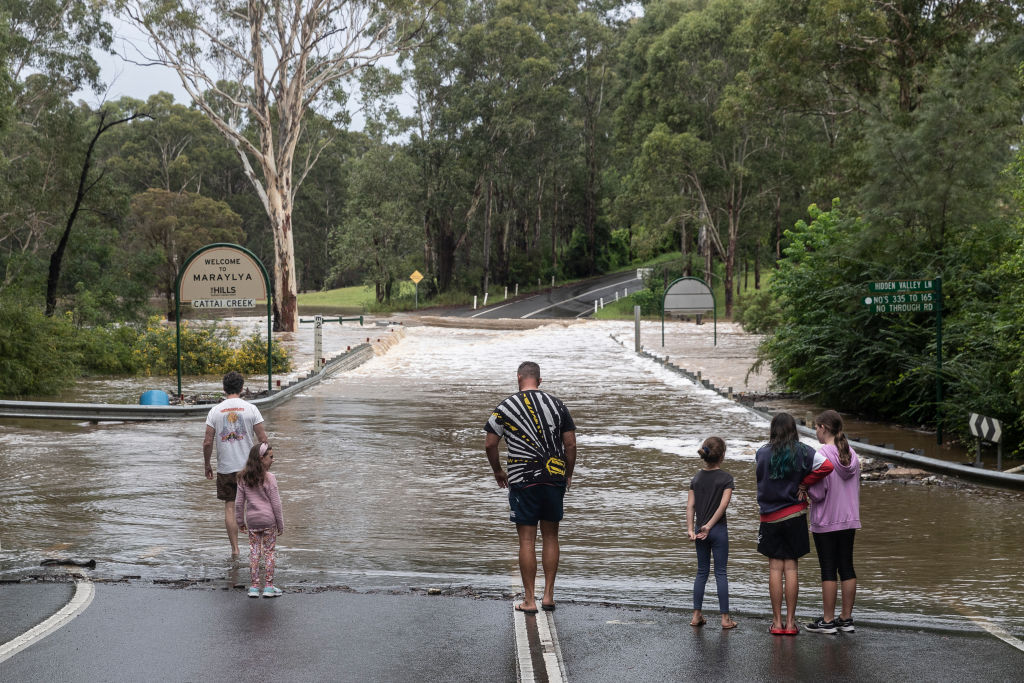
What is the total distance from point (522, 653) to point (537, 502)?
1.21 m

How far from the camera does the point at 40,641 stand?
23.3ft

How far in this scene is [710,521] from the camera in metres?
7.55

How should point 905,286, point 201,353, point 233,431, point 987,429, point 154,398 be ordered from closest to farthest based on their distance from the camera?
point 233,431 → point 987,429 → point 905,286 → point 154,398 → point 201,353

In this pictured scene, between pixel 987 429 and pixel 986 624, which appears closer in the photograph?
pixel 986 624

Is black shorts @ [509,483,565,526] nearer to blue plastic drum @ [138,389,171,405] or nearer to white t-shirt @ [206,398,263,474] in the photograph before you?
white t-shirt @ [206,398,263,474]

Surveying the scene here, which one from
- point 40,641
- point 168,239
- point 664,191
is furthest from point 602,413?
point 168,239

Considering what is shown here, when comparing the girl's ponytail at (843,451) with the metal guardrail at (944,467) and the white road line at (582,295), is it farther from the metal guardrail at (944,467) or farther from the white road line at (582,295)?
the white road line at (582,295)

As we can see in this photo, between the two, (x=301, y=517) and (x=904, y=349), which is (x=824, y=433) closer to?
(x=301, y=517)

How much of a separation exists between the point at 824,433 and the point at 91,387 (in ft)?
72.0

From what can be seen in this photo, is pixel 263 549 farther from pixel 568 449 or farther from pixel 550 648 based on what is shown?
pixel 550 648

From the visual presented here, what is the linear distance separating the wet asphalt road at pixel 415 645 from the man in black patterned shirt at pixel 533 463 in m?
0.37

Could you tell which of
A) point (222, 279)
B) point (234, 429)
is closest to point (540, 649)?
point (234, 429)

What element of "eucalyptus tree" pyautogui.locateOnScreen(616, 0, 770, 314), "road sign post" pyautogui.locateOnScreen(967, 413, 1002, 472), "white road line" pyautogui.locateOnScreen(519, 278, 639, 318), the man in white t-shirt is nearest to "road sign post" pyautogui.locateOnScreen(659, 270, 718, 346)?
"eucalyptus tree" pyautogui.locateOnScreen(616, 0, 770, 314)

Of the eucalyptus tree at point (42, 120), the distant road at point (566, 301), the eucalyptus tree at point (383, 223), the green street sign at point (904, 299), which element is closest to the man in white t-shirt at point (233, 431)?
the green street sign at point (904, 299)
